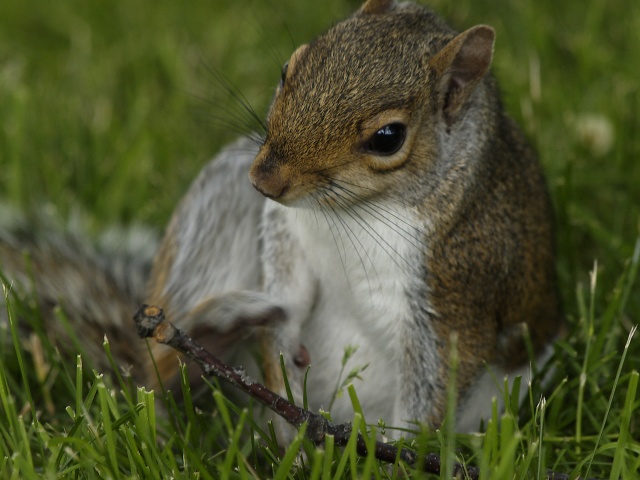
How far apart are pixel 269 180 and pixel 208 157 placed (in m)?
1.57

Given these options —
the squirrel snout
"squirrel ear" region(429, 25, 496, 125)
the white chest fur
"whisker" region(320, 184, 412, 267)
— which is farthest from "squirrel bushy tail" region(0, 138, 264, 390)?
"squirrel ear" region(429, 25, 496, 125)

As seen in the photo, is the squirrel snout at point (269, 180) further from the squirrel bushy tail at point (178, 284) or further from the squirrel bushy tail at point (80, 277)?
the squirrel bushy tail at point (80, 277)

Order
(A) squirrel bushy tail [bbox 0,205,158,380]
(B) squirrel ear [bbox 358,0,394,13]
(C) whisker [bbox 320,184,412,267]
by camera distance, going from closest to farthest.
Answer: (C) whisker [bbox 320,184,412,267]
(B) squirrel ear [bbox 358,0,394,13]
(A) squirrel bushy tail [bbox 0,205,158,380]

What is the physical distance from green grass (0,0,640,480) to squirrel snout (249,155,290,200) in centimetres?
35

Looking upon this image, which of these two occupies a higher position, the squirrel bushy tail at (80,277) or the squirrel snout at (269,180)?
the squirrel snout at (269,180)

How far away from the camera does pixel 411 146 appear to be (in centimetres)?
173

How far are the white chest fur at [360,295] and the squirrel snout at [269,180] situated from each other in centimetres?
12

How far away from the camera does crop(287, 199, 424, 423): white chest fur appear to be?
179 cm

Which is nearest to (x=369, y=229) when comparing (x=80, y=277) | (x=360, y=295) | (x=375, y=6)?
(x=360, y=295)

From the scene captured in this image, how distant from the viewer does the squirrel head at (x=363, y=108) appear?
5.40 ft

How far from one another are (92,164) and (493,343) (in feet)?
5.24

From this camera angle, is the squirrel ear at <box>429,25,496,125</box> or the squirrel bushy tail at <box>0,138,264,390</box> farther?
the squirrel bushy tail at <box>0,138,264,390</box>

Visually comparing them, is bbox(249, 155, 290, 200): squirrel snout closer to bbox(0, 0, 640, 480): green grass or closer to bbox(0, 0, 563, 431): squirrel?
bbox(0, 0, 563, 431): squirrel

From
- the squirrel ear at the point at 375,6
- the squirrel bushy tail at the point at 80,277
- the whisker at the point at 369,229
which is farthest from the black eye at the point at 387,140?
the squirrel bushy tail at the point at 80,277
